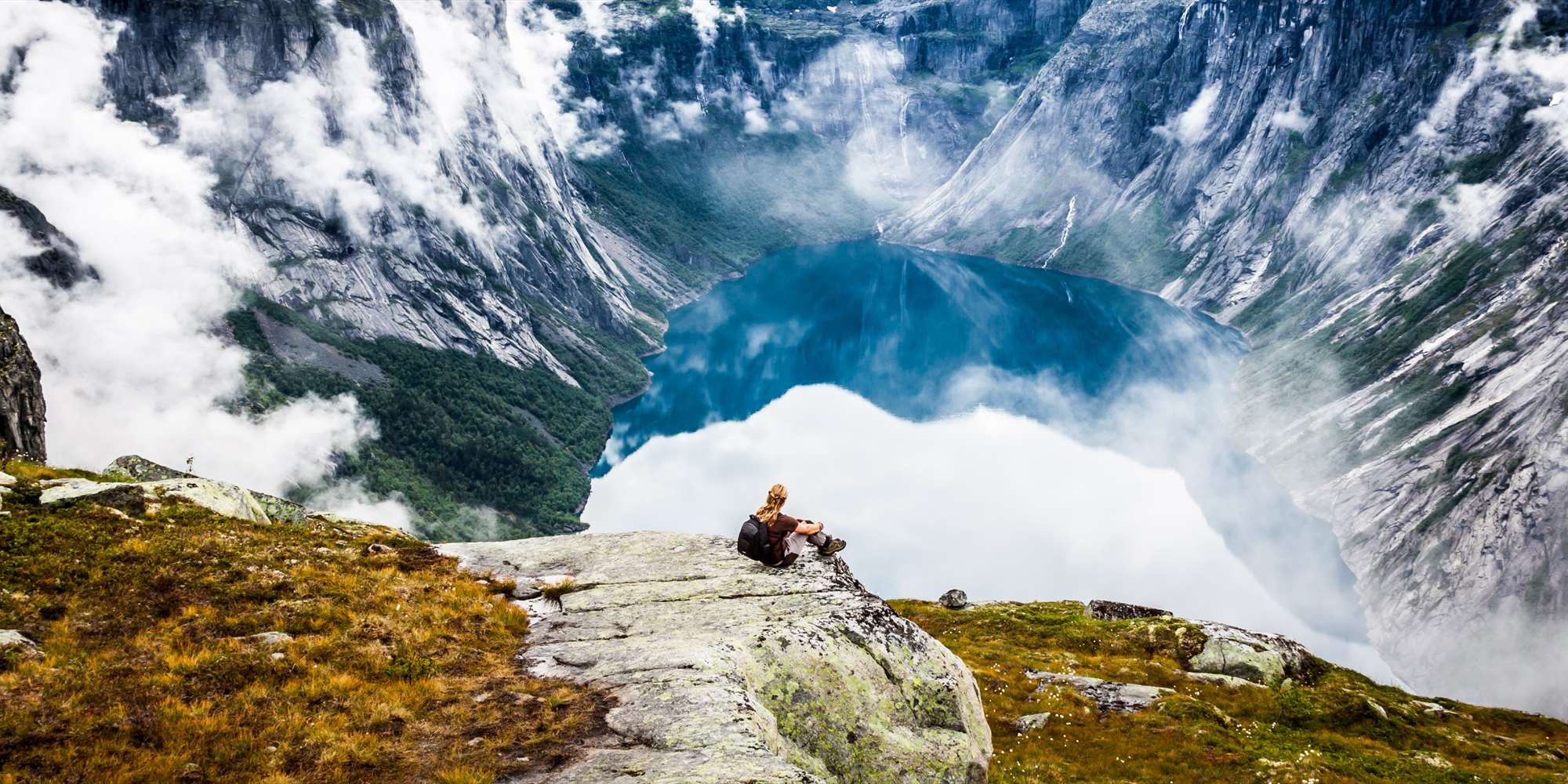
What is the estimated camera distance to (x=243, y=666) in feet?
49.0

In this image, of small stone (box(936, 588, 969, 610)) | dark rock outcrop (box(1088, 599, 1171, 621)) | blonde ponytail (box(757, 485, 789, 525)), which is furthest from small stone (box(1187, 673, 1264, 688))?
blonde ponytail (box(757, 485, 789, 525))

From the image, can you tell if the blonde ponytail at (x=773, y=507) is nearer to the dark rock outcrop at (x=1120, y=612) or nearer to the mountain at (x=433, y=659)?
the mountain at (x=433, y=659)

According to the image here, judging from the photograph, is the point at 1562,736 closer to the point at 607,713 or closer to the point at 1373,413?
the point at 607,713

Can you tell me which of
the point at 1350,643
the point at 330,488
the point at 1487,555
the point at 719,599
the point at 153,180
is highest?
the point at 153,180

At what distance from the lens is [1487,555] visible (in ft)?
352

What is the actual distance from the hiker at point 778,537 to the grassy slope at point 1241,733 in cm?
887

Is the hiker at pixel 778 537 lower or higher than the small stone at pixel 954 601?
lower

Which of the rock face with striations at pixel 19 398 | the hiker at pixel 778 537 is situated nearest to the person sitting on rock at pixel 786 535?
the hiker at pixel 778 537

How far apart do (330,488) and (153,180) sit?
8799cm

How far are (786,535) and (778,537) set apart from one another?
26cm

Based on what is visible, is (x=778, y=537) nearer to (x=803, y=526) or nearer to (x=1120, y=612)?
(x=803, y=526)

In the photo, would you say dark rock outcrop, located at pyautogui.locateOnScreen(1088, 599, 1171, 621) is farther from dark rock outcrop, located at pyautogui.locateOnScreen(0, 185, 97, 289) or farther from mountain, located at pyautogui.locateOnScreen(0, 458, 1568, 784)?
dark rock outcrop, located at pyautogui.locateOnScreen(0, 185, 97, 289)

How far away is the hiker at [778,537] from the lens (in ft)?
73.0

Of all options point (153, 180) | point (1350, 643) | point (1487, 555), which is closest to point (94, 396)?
point (153, 180)
